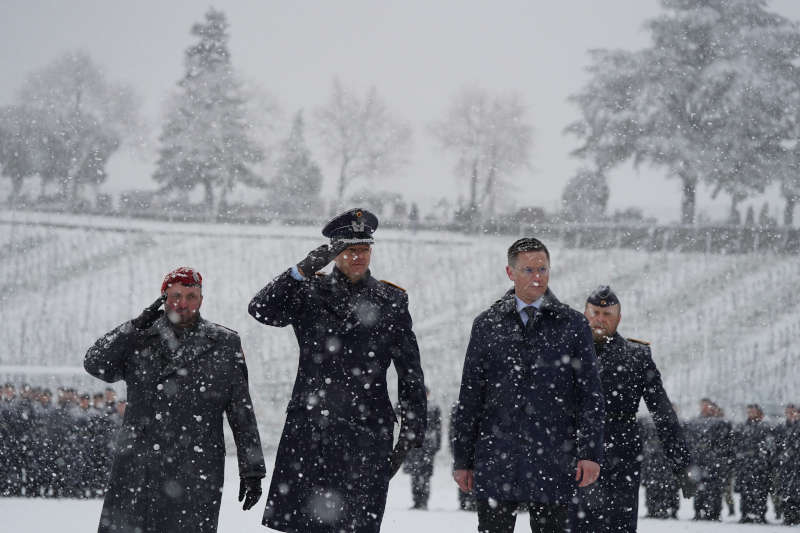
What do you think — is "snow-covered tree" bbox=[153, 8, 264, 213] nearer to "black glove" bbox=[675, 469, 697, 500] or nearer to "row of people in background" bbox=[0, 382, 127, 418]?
"row of people in background" bbox=[0, 382, 127, 418]

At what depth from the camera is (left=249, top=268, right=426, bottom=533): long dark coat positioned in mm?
5086

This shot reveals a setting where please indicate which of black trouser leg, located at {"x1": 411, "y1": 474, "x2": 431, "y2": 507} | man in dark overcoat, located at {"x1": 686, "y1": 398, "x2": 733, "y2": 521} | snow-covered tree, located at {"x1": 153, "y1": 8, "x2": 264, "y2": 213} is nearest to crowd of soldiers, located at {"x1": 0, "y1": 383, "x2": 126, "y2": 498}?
black trouser leg, located at {"x1": 411, "y1": 474, "x2": 431, "y2": 507}

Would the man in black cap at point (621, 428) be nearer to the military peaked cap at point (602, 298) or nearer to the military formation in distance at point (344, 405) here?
the military peaked cap at point (602, 298)

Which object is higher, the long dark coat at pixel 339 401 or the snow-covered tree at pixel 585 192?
the snow-covered tree at pixel 585 192

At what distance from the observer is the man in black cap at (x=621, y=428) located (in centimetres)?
633

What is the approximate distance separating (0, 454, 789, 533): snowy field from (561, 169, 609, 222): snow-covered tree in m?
29.1

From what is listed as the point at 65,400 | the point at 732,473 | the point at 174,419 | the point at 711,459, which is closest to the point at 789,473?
the point at 732,473

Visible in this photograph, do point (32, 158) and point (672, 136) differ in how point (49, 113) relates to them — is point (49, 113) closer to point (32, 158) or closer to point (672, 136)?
point (32, 158)

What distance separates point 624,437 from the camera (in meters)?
6.39

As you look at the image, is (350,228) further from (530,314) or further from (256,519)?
(256,519)

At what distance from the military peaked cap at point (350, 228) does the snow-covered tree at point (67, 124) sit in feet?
173

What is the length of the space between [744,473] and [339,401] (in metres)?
10.3

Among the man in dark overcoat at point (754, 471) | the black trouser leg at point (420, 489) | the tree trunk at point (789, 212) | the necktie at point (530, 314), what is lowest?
the black trouser leg at point (420, 489)

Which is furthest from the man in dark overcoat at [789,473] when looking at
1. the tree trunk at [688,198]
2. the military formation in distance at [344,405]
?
the tree trunk at [688,198]
